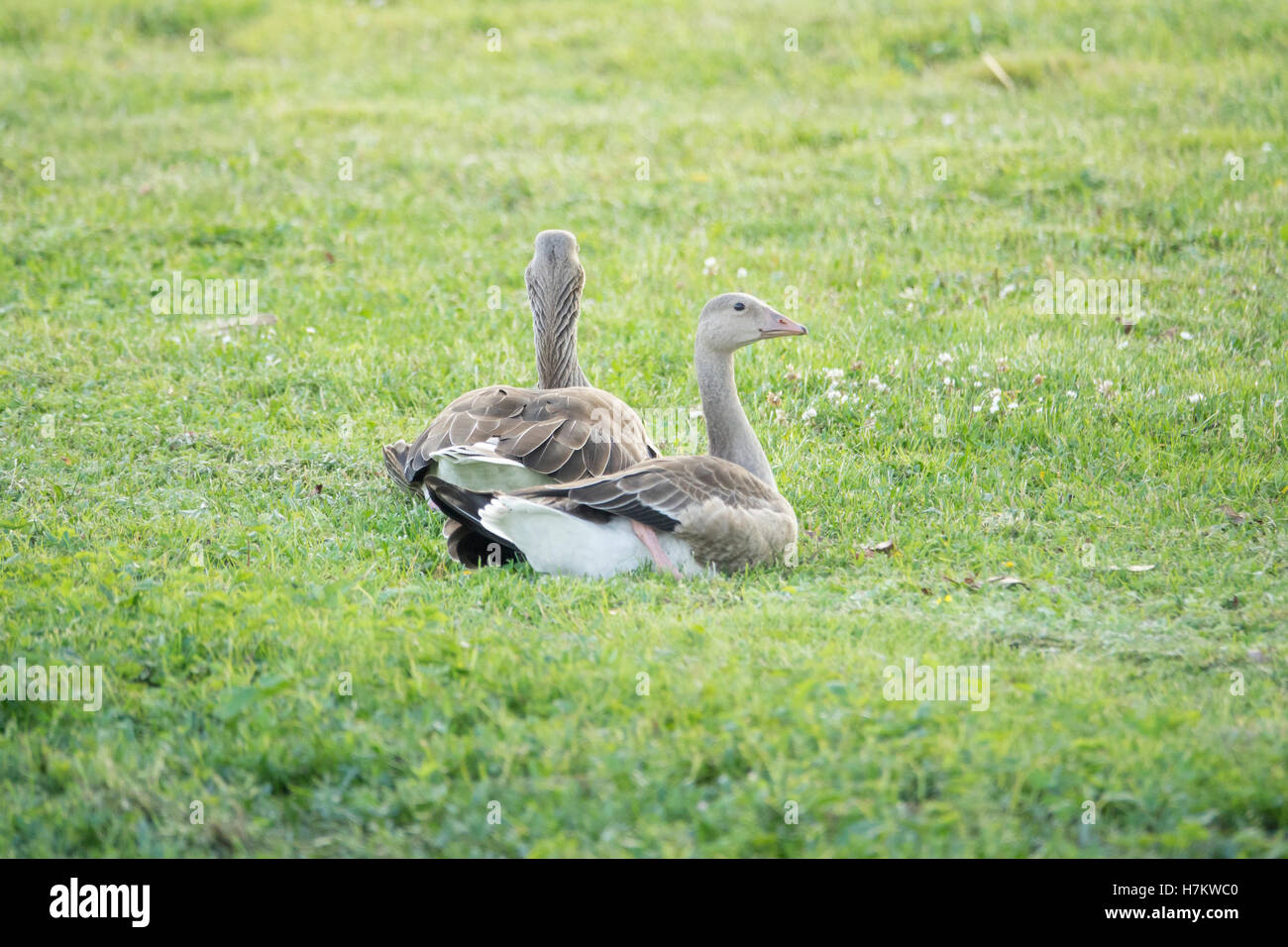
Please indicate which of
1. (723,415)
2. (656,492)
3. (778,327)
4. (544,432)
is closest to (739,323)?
(778,327)

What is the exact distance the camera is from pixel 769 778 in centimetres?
462

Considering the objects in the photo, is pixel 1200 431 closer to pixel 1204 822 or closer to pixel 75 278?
pixel 1204 822

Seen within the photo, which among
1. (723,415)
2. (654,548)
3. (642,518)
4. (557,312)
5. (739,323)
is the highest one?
(557,312)

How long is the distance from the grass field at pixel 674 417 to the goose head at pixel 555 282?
1.06 meters

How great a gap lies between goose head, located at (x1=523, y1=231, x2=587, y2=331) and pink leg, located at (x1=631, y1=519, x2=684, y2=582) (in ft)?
8.53

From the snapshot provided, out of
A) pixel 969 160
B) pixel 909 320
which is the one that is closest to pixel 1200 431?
pixel 909 320

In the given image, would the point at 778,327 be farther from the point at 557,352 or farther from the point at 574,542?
the point at 557,352

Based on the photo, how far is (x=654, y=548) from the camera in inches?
255

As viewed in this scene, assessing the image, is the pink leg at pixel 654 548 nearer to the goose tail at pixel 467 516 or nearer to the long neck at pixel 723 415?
the goose tail at pixel 467 516

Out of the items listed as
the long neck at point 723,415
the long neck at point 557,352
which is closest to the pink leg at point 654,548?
the long neck at point 723,415

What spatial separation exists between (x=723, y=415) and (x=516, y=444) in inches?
49.0

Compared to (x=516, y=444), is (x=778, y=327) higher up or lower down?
higher up

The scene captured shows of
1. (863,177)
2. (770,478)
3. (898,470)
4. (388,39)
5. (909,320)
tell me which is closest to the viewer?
(770,478)

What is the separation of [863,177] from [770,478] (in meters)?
7.11
